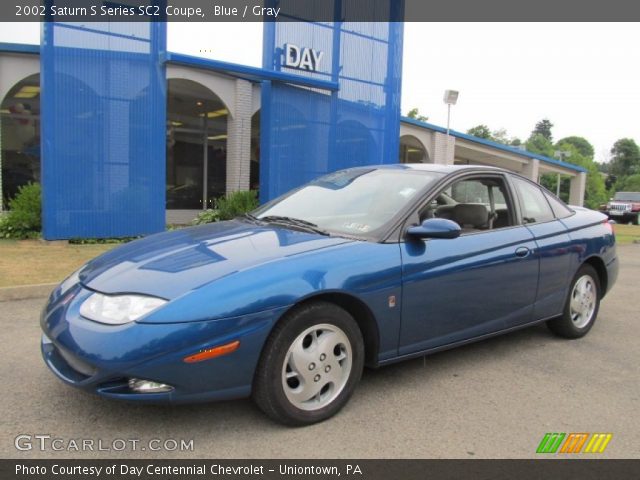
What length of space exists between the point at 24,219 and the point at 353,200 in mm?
8157

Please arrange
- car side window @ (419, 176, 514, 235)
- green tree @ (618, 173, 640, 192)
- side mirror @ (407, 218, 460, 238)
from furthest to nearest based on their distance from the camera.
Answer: green tree @ (618, 173, 640, 192) → car side window @ (419, 176, 514, 235) → side mirror @ (407, 218, 460, 238)

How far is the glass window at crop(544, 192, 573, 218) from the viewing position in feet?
16.0

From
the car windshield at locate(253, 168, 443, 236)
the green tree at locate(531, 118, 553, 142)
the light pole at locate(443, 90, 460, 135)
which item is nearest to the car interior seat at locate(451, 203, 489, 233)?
the car windshield at locate(253, 168, 443, 236)

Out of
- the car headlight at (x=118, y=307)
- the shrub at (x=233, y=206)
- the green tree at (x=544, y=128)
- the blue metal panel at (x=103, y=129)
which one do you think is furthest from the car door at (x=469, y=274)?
the green tree at (x=544, y=128)

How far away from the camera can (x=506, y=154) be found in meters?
26.2

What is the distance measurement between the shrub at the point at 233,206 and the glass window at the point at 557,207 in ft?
28.3

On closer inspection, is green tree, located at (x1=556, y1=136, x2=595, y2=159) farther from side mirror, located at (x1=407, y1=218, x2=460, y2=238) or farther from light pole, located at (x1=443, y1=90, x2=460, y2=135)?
side mirror, located at (x1=407, y1=218, x2=460, y2=238)

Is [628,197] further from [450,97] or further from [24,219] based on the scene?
[24,219]

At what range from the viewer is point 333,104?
1334 centimetres

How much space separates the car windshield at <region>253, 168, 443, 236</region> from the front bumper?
1.08 m

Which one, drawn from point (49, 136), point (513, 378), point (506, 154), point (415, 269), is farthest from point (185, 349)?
point (506, 154)
